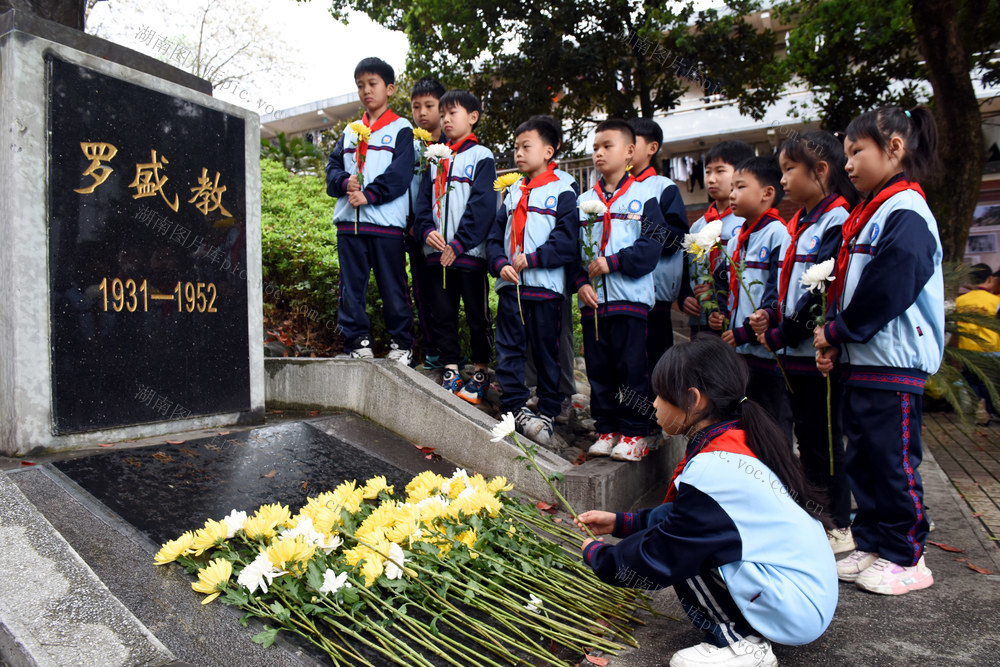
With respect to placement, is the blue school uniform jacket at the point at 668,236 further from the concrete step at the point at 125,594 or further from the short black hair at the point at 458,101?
the concrete step at the point at 125,594

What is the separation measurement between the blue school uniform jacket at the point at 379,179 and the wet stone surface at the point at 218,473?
4.76ft

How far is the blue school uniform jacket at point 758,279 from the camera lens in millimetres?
3662

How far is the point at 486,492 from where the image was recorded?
8.32 feet

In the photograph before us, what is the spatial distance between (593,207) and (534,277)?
20.7 inches

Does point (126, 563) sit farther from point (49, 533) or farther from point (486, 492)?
point (486, 492)

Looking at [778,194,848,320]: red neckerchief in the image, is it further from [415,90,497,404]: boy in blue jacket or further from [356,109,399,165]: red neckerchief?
[356,109,399,165]: red neckerchief

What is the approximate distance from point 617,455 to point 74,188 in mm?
2995

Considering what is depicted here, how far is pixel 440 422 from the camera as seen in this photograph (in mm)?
3932

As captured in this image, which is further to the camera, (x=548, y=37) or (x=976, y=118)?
(x=548, y=37)

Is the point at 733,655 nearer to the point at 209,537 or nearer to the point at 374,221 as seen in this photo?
the point at 209,537

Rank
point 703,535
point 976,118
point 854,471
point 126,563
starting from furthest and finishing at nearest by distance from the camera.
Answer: point 976,118 → point 854,471 → point 126,563 → point 703,535

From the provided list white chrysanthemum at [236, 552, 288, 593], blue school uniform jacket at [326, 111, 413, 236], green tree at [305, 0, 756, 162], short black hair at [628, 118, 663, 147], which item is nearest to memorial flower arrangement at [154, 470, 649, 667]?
white chrysanthemum at [236, 552, 288, 593]

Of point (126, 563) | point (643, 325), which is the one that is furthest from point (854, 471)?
point (126, 563)

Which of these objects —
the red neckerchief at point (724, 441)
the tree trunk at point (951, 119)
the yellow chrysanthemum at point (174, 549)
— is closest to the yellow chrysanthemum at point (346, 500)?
the yellow chrysanthemum at point (174, 549)
